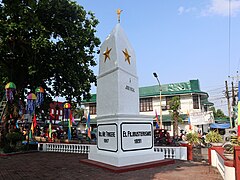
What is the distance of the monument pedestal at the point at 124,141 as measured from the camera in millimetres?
8320

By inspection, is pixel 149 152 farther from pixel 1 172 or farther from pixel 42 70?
pixel 42 70

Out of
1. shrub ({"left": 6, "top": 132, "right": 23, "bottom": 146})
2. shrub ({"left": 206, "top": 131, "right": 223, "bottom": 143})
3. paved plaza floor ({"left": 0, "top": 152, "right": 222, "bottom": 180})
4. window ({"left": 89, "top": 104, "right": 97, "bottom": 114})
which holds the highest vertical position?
window ({"left": 89, "top": 104, "right": 97, "bottom": 114})

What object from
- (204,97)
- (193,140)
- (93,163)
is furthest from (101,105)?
(204,97)

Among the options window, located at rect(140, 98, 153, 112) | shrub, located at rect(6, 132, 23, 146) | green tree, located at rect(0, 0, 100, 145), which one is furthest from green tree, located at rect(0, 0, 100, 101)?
window, located at rect(140, 98, 153, 112)

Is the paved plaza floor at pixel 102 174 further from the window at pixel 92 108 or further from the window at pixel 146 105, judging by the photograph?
the window at pixel 92 108

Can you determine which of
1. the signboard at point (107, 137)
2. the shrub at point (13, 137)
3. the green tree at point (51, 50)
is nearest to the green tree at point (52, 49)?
the green tree at point (51, 50)

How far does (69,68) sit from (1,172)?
7.94 metres

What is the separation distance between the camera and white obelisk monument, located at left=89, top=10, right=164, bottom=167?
27.8 feet

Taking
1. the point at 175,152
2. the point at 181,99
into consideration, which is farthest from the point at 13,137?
the point at 181,99

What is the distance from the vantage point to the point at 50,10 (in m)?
14.2

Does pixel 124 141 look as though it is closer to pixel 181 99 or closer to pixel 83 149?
pixel 83 149

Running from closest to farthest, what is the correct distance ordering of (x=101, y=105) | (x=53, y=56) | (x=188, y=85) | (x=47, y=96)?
(x=101, y=105) < (x=53, y=56) < (x=47, y=96) < (x=188, y=85)

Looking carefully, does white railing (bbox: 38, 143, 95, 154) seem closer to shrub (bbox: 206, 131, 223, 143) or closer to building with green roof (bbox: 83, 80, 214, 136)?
shrub (bbox: 206, 131, 223, 143)

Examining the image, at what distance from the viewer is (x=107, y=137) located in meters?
9.05
